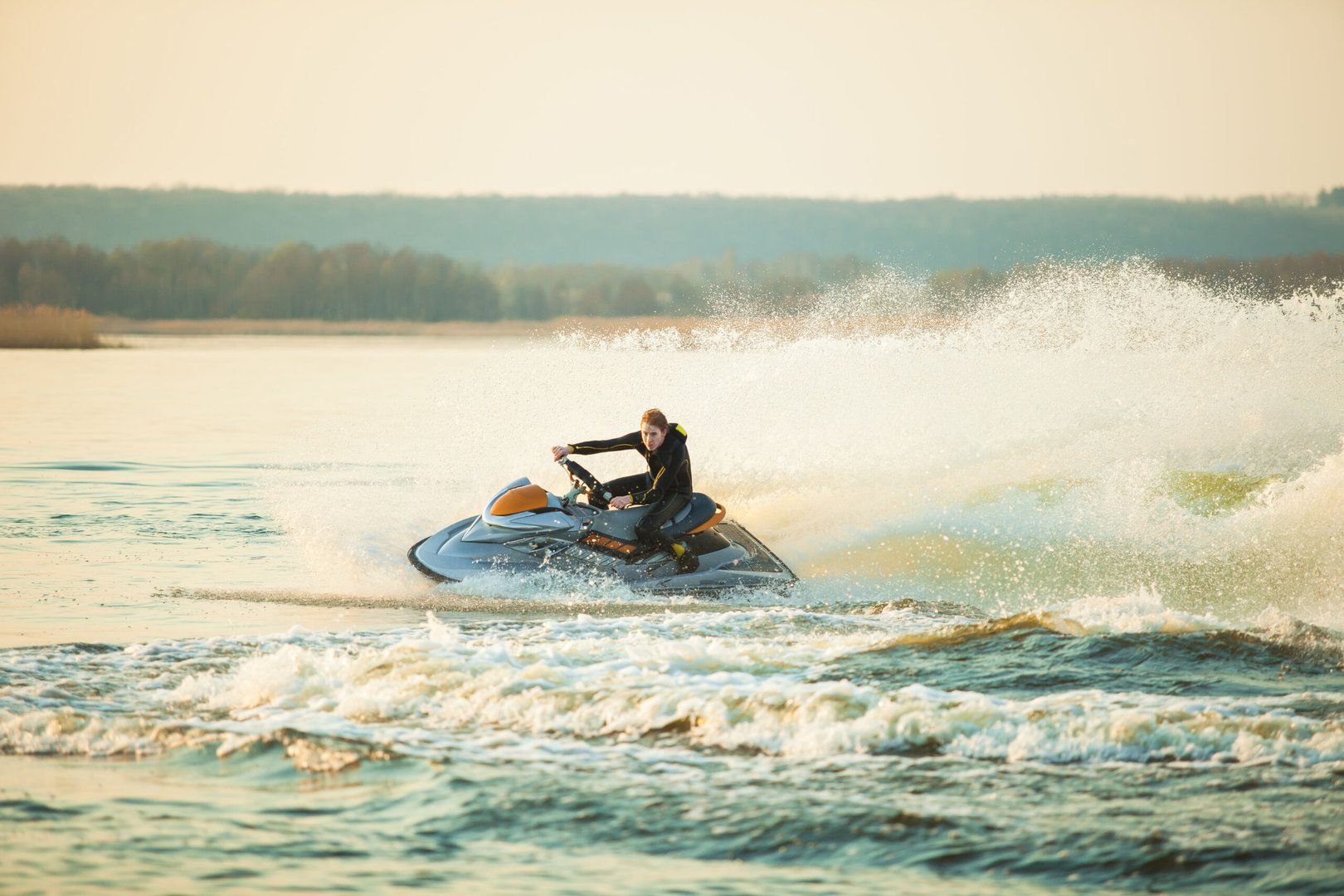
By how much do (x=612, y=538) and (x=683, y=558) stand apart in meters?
0.59

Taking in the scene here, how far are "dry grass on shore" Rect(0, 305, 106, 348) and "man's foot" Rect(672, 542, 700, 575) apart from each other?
43124mm

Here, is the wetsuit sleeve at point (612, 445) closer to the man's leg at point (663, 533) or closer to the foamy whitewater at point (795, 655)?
the man's leg at point (663, 533)

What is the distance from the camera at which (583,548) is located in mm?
9953

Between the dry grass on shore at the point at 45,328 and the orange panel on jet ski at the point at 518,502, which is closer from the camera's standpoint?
the orange panel on jet ski at the point at 518,502

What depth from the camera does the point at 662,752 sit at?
599cm

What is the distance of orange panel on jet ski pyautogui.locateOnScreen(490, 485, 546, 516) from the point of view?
10062 millimetres

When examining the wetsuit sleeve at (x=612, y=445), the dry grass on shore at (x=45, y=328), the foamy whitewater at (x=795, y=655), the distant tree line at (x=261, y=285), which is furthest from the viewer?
the distant tree line at (x=261, y=285)

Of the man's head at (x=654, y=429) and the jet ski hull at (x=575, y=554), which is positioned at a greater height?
the man's head at (x=654, y=429)

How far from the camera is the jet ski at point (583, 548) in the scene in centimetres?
993

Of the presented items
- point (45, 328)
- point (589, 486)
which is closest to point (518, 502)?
point (589, 486)

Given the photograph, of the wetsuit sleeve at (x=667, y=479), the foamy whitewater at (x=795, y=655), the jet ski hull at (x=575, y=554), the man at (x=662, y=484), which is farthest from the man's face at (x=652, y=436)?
the foamy whitewater at (x=795, y=655)

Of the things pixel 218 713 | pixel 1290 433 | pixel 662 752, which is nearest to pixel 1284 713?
pixel 662 752

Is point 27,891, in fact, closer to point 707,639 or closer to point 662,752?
point 662,752

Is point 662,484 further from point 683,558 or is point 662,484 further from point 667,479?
point 683,558
